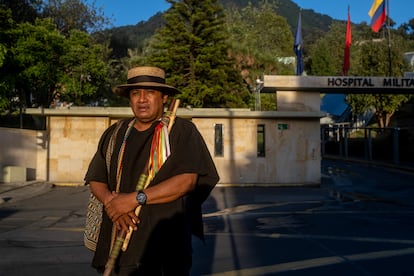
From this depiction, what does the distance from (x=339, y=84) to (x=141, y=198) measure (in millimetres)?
17506

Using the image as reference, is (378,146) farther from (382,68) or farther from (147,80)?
(147,80)

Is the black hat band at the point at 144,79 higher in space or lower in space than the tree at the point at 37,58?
lower

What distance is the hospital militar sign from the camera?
1867 centimetres

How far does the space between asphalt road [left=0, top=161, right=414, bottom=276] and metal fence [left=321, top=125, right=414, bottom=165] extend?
10576 millimetres

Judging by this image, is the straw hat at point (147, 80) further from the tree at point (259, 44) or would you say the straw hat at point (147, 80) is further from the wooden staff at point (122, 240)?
the tree at point (259, 44)

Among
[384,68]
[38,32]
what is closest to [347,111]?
[384,68]

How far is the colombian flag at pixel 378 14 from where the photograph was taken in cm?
2399

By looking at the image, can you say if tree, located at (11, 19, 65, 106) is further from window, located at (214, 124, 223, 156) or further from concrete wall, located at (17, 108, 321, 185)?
window, located at (214, 124, 223, 156)

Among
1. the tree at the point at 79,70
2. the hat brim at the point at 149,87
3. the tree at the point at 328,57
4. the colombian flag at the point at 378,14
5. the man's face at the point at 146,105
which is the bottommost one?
the man's face at the point at 146,105

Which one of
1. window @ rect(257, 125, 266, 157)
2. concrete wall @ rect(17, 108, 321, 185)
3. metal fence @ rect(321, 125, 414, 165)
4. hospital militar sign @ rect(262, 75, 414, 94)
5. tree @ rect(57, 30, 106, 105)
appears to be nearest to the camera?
concrete wall @ rect(17, 108, 321, 185)

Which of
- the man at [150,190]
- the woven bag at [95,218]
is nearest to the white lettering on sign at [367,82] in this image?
the man at [150,190]

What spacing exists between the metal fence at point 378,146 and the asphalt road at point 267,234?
1058cm

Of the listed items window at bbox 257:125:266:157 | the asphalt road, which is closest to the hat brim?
the asphalt road

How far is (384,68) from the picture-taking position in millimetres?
33594
